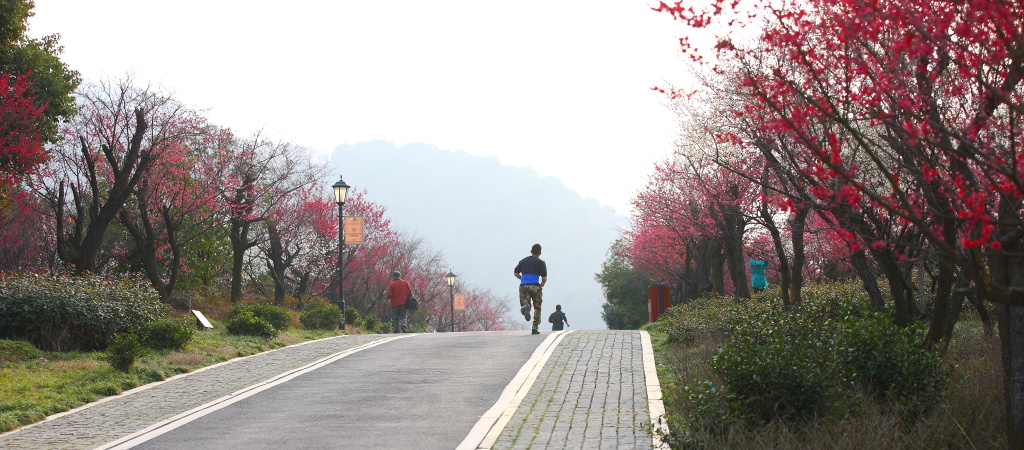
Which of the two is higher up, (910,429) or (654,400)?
(654,400)

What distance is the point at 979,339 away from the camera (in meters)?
11.7

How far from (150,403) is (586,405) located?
5.21 meters

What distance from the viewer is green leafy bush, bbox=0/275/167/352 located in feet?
51.1

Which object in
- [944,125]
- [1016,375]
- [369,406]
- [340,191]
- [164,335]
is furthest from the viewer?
[340,191]

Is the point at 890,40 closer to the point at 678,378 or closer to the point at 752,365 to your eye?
the point at 752,365

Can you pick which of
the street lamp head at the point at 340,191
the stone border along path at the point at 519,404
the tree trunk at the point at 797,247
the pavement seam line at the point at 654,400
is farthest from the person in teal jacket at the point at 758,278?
the street lamp head at the point at 340,191

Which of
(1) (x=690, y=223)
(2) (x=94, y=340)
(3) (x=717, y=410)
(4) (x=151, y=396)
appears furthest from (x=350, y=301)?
(3) (x=717, y=410)

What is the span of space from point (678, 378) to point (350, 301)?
121ft

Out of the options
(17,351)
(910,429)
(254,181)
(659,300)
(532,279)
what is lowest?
(910,429)

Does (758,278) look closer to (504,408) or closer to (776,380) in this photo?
(504,408)

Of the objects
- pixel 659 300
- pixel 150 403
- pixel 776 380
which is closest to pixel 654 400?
pixel 776 380

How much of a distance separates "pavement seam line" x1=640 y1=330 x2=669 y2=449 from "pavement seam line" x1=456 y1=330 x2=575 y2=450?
1405 mm

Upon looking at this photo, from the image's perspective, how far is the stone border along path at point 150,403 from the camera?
28.9 feet

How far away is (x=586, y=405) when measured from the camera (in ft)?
32.1
